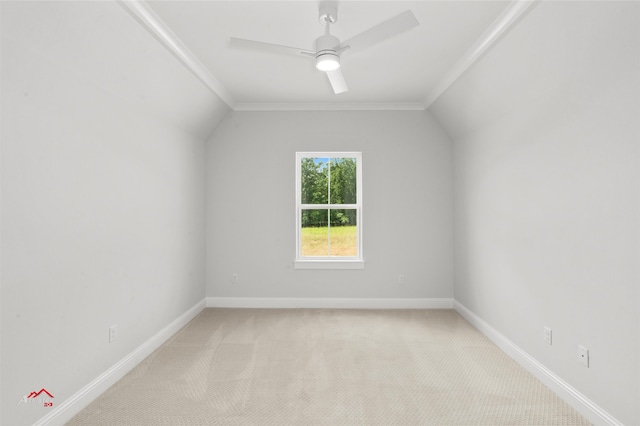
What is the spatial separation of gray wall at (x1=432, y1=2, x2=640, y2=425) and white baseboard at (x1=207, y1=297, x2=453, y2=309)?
1127 mm

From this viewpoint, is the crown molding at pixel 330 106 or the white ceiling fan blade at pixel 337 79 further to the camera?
the crown molding at pixel 330 106

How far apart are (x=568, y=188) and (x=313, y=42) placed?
81.5 inches

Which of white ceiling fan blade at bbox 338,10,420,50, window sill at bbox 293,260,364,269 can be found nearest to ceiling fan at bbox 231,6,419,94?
white ceiling fan blade at bbox 338,10,420,50

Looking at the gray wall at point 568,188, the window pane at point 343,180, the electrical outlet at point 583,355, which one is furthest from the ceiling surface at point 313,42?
the electrical outlet at point 583,355

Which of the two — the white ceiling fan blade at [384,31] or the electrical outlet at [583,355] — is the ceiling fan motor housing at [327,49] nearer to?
the white ceiling fan blade at [384,31]

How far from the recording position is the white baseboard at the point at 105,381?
Result: 1998 mm

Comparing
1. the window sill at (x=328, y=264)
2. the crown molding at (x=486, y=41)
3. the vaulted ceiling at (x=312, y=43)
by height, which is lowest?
the window sill at (x=328, y=264)

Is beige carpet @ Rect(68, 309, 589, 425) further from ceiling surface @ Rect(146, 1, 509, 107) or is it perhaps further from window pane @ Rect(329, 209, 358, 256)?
ceiling surface @ Rect(146, 1, 509, 107)

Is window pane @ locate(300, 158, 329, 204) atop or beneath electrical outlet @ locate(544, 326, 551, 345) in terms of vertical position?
atop

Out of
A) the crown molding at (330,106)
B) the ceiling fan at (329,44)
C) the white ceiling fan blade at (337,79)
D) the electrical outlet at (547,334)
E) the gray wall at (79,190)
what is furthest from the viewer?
the crown molding at (330,106)

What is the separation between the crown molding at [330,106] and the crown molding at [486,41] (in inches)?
21.4

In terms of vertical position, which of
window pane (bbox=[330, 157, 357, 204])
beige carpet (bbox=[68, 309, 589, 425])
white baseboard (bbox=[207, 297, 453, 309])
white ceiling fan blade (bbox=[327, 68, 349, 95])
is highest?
white ceiling fan blade (bbox=[327, 68, 349, 95])

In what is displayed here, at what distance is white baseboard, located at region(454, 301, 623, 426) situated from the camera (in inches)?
78.9

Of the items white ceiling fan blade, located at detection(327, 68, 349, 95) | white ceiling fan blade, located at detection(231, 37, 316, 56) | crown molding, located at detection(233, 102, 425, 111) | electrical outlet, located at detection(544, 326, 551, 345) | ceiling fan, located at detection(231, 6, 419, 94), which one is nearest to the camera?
ceiling fan, located at detection(231, 6, 419, 94)
